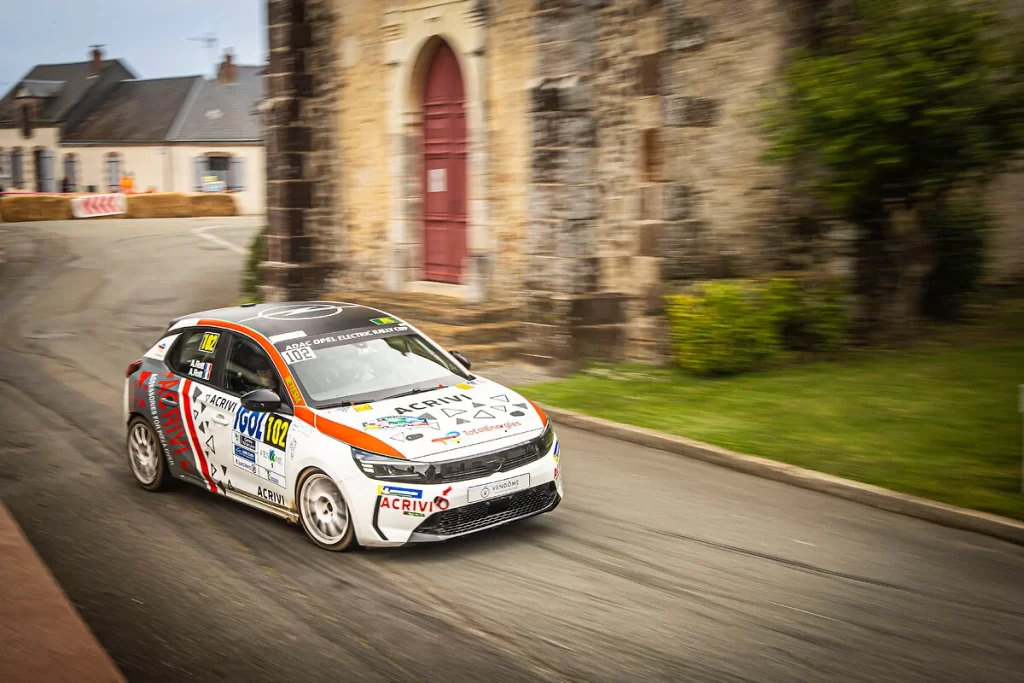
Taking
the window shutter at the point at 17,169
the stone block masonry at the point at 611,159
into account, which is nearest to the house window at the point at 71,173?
the window shutter at the point at 17,169

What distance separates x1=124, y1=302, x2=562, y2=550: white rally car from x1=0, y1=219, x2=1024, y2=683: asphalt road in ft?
0.95

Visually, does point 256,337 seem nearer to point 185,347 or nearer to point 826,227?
point 185,347

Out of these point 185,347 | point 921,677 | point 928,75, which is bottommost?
point 921,677

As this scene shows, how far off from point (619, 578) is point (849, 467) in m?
3.02

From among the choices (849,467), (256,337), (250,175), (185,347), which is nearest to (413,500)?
(256,337)

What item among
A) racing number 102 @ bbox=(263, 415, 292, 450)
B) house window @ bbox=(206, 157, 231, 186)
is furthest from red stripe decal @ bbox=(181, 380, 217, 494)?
house window @ bbox=(206, 157, 231, 186)

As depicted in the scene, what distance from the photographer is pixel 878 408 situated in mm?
10141

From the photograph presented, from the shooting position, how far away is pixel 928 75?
1096 centimetres

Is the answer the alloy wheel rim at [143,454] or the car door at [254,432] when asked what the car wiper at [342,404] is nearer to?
the car door at [254,432]

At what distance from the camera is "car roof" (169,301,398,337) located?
808cm

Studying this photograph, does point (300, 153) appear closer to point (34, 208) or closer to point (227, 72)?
point (34, 208)

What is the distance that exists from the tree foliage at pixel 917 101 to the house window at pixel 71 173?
179ft

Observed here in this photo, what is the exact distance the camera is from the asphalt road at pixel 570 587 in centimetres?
528

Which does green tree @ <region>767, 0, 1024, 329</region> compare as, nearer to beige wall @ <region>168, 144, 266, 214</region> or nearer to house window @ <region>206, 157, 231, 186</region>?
beige wall @ <region>168, 144, 266, 214</region>
